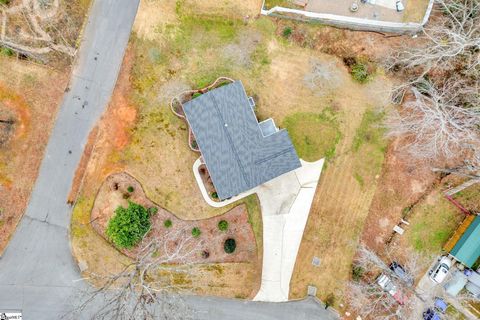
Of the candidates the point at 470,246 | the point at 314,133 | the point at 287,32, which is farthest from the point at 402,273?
the point at 287,32

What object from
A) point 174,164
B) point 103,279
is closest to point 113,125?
point 174,164

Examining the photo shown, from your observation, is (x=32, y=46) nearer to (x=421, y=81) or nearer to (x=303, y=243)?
(x=303, y=243)

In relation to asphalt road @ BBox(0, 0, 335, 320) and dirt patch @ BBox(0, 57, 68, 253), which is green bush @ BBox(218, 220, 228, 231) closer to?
asphalt road @ BBox(0, 0, 335, 320)

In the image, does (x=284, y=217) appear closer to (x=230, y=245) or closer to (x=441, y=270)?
(x=230, y=245)

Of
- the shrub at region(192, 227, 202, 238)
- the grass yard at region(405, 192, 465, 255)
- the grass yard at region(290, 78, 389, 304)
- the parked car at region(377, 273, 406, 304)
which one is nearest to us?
the shrub at region(192, 227, 202, 238)

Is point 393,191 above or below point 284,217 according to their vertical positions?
above

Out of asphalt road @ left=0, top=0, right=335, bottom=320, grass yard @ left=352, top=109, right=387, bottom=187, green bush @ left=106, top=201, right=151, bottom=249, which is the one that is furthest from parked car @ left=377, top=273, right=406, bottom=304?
asphalt road @ left=0, top=0, right=335, bottom=320
